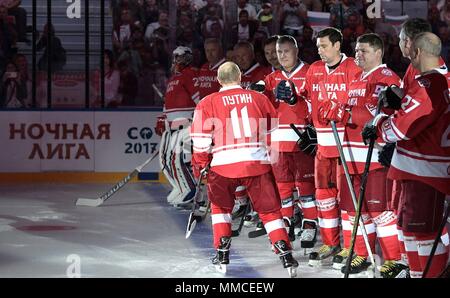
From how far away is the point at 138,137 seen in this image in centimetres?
1123

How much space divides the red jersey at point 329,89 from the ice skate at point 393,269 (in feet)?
2.72

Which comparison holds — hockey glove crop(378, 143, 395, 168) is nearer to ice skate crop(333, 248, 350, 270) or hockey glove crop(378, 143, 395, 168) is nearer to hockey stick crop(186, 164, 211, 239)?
ice skate crop(333, 248, 350, 270)

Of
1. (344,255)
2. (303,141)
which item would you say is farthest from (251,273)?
(303,141)

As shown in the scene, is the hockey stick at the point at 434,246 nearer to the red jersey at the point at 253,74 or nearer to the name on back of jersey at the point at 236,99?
the name on back of jersey at the point at 236,99

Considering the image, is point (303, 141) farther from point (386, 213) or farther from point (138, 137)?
point (138, 137)

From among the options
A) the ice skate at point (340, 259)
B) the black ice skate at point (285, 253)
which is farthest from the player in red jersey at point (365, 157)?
the black ice skate at point (285, 253)

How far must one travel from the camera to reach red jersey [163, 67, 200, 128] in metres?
9.01

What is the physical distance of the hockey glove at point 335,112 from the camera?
6215mm

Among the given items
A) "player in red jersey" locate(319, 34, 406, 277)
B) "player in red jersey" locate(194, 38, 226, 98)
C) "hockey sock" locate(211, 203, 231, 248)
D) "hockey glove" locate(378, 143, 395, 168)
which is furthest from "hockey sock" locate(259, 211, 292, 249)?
"player in red jersey" locate(194, 38, 226, 98)

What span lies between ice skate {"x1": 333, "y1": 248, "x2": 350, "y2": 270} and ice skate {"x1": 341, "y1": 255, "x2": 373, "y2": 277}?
0.14 m

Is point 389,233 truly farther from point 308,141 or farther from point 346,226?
point 308,141

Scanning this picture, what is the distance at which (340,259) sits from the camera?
645cm
